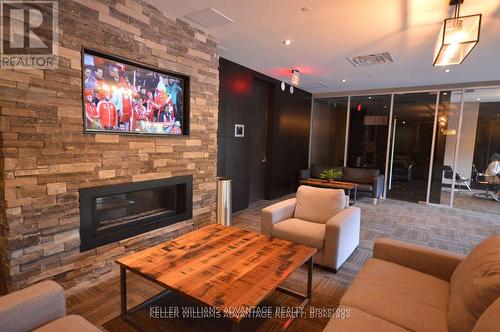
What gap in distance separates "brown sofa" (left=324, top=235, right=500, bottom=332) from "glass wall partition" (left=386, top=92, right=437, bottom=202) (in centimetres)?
510

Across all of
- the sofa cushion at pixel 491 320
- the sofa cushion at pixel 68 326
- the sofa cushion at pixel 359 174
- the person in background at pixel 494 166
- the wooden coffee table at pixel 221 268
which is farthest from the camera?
the sofa cushion at pixel 359 174

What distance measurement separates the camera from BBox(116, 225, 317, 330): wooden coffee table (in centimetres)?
153

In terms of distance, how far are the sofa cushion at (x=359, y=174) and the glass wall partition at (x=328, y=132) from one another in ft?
2.35

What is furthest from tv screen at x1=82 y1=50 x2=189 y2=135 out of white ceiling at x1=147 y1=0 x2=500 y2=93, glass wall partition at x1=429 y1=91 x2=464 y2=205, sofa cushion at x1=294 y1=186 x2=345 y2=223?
glass wall partition at x1=429 y1=91 x2=464 y2=205

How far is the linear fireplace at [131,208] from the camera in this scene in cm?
239

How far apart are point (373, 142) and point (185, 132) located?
5.41 meters

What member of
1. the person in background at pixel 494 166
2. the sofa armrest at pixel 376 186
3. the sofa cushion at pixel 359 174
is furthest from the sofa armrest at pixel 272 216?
the person in background at pixel 494 166

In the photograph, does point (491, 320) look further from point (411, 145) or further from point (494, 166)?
point (494, 166)

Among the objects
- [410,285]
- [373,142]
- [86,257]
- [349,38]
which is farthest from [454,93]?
[86,257]

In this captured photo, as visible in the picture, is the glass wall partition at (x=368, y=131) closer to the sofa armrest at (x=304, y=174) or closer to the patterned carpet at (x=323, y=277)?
the sofa armrest at (x=304, y=174)

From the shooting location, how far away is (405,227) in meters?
→ 4.41

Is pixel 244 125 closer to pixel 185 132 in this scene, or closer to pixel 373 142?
pixel 185 132

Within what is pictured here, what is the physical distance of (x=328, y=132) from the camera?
765cm

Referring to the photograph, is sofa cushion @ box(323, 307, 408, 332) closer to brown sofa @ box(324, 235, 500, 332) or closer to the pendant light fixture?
brown sofa @ box(324, 235, 500, 332)
